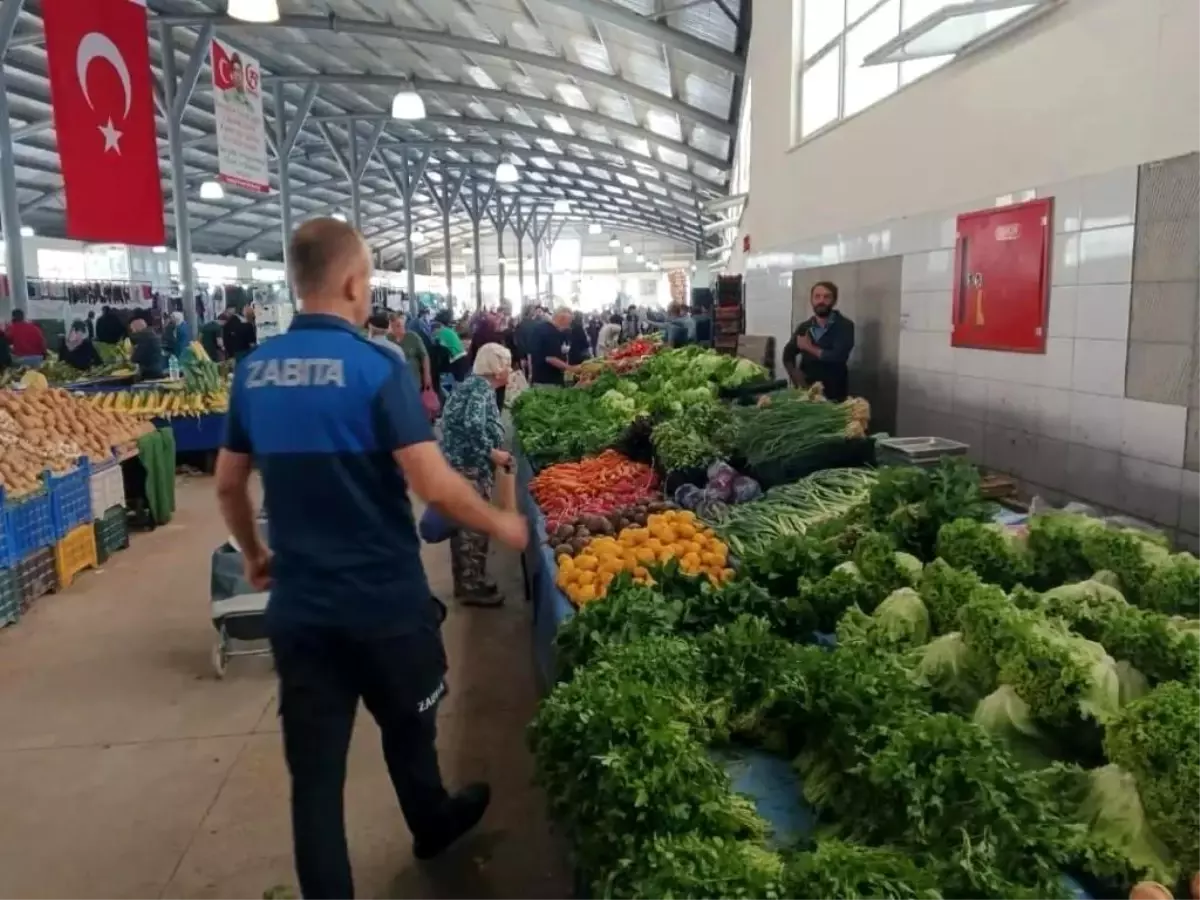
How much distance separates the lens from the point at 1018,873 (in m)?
1.57

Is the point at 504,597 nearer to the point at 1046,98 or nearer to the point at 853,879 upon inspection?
the point at 1046,98

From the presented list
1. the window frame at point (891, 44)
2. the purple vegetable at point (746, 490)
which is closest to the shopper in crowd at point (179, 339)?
the window frame at point (891, 44)

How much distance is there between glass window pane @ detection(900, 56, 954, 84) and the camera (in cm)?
566

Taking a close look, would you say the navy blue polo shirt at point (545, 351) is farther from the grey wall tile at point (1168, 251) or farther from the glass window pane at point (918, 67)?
the grey wall tile at point (1168, 251)

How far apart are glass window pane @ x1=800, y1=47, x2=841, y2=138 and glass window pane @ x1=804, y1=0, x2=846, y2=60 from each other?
0.15 m

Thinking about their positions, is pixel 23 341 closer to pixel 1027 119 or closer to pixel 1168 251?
pixel 1027 119

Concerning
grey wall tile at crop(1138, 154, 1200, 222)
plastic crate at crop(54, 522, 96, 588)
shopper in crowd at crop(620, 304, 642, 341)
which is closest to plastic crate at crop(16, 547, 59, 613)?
plastic crate at crop(54, 522, 96, 588)

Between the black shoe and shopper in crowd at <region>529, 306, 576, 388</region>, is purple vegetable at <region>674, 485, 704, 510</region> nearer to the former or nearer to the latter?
the black shoe

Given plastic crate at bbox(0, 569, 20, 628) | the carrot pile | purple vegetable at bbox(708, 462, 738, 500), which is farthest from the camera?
plastic crate at bbox(0, 569, 20, 628)

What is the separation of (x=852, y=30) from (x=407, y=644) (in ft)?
21.6

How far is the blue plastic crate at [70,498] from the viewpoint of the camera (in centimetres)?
610

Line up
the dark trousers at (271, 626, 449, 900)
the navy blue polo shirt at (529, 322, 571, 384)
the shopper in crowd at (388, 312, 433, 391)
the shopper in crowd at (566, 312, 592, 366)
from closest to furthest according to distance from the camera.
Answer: the dark trousers at (271, 626, 449, 900) < the shopper in crowd at (388, 312, 433, 391) < the navy blue polo shirt at (529, 322, 571, 384) < the shopper in crowd at (566, 312, 592, 366)

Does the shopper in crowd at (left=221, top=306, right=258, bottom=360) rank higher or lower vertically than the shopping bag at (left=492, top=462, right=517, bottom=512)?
higher

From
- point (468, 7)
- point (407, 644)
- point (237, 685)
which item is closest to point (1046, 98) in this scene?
point (407, 644)
